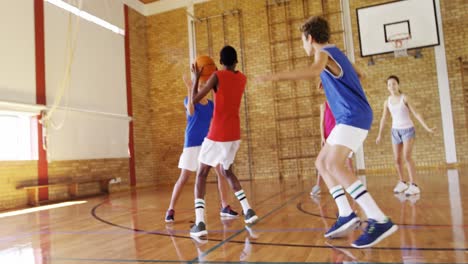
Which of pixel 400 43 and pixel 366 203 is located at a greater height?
pixel 400 43

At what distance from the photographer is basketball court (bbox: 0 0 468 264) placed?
5246 millimetres

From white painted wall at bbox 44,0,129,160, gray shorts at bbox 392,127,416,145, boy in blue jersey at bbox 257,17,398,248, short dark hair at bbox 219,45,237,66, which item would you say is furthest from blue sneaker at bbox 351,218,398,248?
white painted wall at bbox 44,0,129,160

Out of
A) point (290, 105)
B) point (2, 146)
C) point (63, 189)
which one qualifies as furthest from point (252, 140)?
point (2, 146)

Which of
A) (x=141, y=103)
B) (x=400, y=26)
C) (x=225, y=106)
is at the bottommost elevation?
(x=225, y=106)

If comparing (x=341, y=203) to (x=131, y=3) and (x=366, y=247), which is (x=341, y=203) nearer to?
(x=366, y=247)

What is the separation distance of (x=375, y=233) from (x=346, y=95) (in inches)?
34.5

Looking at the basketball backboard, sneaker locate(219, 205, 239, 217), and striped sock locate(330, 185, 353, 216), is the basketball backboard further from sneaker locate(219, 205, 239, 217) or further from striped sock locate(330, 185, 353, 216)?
striped sock locate(330, 185, 353, 216)

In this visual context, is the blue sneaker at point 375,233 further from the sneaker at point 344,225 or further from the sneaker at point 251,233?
the sneaker at point 251,233

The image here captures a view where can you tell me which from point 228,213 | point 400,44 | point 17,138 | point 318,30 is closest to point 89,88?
point 17,138

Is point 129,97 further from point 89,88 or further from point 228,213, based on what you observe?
point 228,213

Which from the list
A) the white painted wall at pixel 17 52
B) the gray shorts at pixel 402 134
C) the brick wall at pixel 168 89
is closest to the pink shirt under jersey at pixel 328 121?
the gray shorts at pixel 402 134

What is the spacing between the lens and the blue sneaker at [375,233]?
2.25 metres

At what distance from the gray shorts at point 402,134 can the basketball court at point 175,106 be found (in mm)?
686

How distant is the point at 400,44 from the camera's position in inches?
365
